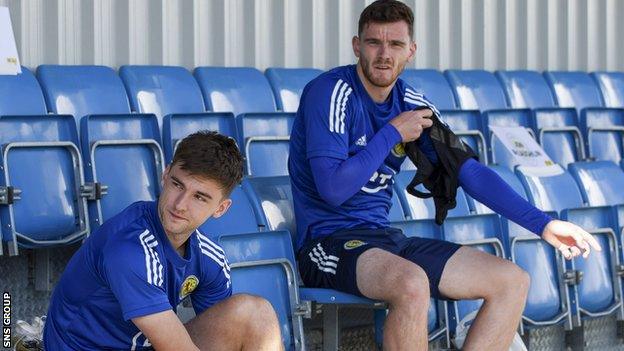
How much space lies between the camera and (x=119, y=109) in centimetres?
600

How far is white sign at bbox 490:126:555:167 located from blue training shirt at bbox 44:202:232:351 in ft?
11.3

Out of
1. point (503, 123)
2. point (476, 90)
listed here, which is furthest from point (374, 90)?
point (476, 90)

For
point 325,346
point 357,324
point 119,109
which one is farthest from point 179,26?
point 325,346

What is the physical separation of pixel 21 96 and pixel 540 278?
95.7 inches

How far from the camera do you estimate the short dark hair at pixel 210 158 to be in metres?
3.49

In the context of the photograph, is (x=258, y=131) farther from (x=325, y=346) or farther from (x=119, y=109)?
(x=325, y=346)

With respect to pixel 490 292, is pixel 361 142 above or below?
above

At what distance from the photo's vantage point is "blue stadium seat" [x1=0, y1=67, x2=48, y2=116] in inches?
221

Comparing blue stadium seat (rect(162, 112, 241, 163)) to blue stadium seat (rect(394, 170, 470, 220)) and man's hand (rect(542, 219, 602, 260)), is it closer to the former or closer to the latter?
blue stadium seat (rect(394, 170, 470, 220))

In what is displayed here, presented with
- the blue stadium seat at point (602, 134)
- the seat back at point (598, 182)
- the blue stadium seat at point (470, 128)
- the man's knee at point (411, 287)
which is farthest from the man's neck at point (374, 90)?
the blue stadium seat at point (602, 134)

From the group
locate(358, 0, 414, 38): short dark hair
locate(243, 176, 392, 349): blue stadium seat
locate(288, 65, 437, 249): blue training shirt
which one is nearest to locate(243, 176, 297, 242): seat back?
locate(243, 176, 392, 349): blue stadium seat

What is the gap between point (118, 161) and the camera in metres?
5.36

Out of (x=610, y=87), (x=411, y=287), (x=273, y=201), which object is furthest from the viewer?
(x=610, y=87)

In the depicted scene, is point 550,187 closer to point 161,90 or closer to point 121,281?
point 161,90
